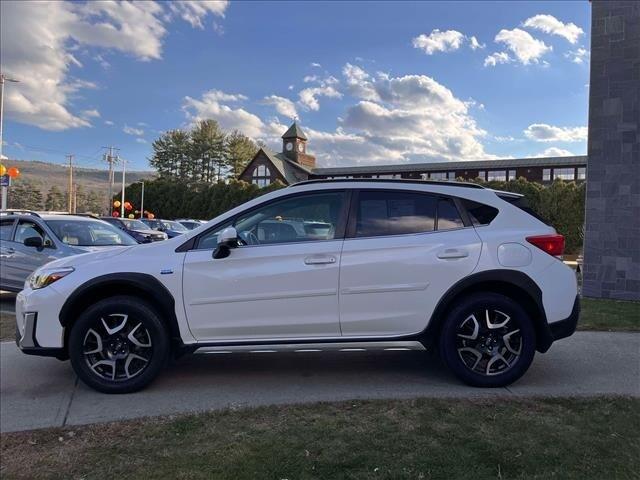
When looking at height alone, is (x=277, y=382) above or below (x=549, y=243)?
below

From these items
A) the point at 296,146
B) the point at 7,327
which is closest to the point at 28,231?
the point at 7,327

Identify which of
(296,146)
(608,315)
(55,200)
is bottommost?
(608,315)

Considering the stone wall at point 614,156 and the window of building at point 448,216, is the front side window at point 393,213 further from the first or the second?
the stone wall at point 614,156

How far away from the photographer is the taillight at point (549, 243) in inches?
175

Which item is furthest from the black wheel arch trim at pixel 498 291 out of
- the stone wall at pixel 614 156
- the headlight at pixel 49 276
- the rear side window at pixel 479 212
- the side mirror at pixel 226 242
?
the stone wall at pixel 614 156

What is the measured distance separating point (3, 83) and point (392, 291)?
3120 centimetres

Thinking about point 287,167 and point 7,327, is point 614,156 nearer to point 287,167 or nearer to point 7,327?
point 7,327

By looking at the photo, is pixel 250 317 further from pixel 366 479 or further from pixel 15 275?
pixel 15 275

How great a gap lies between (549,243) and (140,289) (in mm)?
3422

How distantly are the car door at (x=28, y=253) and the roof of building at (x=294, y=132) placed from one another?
7219 centimetres

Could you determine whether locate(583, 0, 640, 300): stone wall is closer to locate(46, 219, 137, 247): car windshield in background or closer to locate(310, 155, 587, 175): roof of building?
locate(46, 219, 137, 247): car windshield in background

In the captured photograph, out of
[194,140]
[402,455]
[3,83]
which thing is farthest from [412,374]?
[194,140]

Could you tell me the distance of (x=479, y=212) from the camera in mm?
4574

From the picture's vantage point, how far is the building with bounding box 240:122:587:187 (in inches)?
2384
